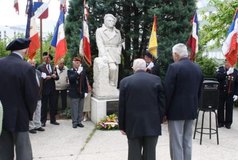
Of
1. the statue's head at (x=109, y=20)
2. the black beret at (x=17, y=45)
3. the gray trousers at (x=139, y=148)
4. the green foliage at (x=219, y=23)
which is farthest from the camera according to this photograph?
the green foliage at (x=219, y=23)

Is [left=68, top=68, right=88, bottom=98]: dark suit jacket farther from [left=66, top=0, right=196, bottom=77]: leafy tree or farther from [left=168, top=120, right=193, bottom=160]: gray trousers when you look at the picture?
[left=168, top=120, right=193, bottom=160]: gray trousers

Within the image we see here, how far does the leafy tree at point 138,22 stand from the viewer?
9.41 metres

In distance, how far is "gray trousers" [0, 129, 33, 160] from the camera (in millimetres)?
4195

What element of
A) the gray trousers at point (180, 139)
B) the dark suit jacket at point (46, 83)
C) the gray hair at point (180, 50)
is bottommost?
the gray trousers at point (180, 139)

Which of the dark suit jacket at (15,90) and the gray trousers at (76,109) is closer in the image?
the dark suit jacket at (15,90)

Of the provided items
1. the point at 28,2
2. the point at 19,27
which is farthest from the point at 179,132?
the point at 19,27

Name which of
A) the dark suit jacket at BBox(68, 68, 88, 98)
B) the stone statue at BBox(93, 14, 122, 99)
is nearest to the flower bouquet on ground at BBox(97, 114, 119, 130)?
the stone statue at BBox(93, 14, 122, 99)

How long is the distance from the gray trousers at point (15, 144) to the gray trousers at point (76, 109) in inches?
144

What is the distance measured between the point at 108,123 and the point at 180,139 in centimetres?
327

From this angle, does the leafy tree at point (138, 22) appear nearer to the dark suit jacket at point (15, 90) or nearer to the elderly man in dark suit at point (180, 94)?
the elderly man in dark suit at point (180, 94)

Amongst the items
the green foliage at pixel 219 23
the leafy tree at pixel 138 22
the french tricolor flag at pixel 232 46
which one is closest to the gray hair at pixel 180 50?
the french tricolor flag at pixel 232 46

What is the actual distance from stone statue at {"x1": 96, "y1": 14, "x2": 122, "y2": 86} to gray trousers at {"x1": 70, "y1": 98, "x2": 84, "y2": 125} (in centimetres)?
104

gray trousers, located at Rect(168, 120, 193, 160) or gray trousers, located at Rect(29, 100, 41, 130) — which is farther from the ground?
gray trousers, located at Rect(168, 120, 193, 160)

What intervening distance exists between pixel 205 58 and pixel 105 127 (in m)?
6.92
